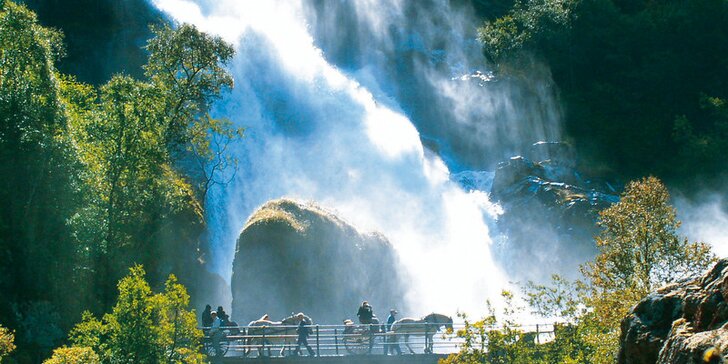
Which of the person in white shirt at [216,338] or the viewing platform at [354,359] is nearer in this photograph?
the viewing platform at [354,359]

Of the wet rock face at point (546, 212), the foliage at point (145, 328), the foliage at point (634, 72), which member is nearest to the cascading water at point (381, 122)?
the wet rock face at point (546, 212)

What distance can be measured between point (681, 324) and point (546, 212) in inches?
1818

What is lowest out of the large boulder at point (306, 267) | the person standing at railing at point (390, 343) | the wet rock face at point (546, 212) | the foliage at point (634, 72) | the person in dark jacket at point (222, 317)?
the person standing at railing at point (390, 343)

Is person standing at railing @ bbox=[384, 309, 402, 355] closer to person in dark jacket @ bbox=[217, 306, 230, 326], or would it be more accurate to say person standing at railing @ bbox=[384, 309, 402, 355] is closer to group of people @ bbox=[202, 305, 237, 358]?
group of people @ bbox=[202, 305, 237, 358]

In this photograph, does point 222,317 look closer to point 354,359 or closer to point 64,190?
point 354,359

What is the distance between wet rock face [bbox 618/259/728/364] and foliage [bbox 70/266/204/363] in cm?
1280

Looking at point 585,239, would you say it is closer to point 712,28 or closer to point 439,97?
point 712,28

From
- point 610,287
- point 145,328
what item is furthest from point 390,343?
point 145,328

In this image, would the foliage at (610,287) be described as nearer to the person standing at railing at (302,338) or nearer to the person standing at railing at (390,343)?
the person standing at railing at (390,343)

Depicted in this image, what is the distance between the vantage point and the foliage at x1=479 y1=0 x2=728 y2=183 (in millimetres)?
61125

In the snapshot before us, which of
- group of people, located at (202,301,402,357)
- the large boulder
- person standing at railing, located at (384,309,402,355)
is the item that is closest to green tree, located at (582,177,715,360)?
person standing at railing, located at (384,309,402,355)

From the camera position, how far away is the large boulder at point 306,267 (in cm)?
4072

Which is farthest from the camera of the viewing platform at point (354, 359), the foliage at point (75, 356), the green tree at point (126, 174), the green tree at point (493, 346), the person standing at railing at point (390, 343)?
the green tree at point (126, 174)

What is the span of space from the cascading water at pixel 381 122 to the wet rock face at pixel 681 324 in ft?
112
